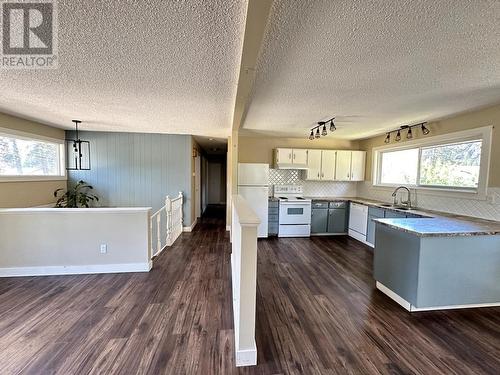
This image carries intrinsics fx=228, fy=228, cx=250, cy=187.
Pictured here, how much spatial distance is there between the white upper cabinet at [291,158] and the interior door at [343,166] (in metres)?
0.82

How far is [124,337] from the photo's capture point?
6.42ft

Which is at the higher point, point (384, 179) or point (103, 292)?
point (384, 179)

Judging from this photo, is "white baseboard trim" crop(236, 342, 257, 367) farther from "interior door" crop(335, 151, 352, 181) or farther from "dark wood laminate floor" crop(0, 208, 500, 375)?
"interior door" crop(335, 151, 352, 181)

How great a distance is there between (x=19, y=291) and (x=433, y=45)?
4.69 metres

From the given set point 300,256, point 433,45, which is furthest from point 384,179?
point 433,45

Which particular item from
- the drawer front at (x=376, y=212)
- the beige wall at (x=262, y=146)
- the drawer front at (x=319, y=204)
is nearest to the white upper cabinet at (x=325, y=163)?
the beige wall at (x=262, y=146)

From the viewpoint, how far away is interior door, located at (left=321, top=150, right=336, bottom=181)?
5453mm

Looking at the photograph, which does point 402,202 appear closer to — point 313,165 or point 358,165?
point 358,165

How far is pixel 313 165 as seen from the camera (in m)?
5.45

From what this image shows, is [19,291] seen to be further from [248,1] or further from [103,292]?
[248,1]

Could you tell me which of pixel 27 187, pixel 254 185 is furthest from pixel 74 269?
pixel 254 185

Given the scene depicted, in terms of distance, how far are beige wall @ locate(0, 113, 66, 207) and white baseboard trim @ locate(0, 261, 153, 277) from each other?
1.21 m

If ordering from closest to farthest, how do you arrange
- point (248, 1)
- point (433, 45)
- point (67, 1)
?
point (248, 1)
point (67, 1)
point (433, 45)

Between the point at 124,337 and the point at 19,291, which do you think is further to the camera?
the point at 19,291
